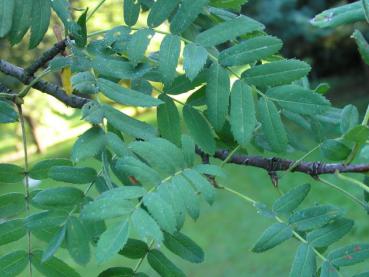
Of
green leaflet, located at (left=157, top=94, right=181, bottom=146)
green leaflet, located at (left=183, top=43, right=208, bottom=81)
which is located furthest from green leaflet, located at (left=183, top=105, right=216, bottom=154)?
green leaflet, located at (left=183, top=43, right=208, bottom=81)

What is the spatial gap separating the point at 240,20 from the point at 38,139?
49.6ft

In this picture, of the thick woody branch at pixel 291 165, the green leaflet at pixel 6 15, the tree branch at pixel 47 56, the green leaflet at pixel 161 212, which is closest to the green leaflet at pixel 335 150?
the thick woody branch at pixel 291 165

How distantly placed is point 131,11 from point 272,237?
1.90 ft

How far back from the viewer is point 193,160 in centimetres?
109

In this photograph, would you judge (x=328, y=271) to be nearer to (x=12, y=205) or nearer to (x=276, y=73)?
(x=276, y=73)

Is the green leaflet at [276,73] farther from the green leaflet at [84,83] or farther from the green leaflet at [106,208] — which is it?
the green leaflet at [106,208]

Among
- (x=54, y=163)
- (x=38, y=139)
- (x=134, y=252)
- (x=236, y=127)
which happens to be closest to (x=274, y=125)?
(x=236, y=127)

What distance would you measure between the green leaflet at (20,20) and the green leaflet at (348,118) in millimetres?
698

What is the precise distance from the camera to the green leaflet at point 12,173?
1.35 m

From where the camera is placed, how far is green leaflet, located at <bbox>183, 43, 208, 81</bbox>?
3.77 feet

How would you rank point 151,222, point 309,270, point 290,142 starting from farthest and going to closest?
point 290,142
point 309,270
point 151,222

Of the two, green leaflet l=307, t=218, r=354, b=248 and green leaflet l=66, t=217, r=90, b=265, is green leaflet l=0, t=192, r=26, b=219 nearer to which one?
green leaflet l=66, t=217, r=90, b=265

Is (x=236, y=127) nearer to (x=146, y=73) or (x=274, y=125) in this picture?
(x=274, y=125)

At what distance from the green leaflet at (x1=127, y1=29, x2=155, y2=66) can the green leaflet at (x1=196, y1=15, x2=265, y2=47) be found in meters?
0.10
